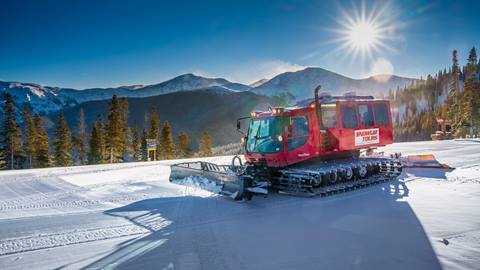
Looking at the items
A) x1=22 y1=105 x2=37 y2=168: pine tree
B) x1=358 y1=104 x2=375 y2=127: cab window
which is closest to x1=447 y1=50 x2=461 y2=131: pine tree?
x1=358 y1=104 x2=375 y2=127: cab window

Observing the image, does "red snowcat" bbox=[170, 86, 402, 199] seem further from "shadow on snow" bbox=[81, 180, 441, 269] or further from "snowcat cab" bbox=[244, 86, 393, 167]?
"shadow on snow" bbox=[81, 180, 441, 269]

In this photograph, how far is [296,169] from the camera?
954 cm

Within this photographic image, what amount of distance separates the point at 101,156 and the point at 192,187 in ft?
131

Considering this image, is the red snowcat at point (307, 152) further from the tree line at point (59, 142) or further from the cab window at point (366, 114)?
the tree line at point (59, 142)

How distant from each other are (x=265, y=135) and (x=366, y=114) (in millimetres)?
4257

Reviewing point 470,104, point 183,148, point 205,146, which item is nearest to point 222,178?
point 205,146

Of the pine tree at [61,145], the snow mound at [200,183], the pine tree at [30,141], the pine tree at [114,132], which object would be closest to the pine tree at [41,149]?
the pine tree at [30,141]

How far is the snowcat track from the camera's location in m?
9.05

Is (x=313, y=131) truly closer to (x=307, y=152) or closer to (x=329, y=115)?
(x=307, y=152)

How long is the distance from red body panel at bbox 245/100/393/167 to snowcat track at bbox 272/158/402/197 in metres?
0.41

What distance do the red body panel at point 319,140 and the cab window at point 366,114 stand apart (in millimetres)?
120

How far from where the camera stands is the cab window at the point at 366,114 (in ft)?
37.3

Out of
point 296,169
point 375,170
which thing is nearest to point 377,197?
point 296,169

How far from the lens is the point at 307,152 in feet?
32.5
